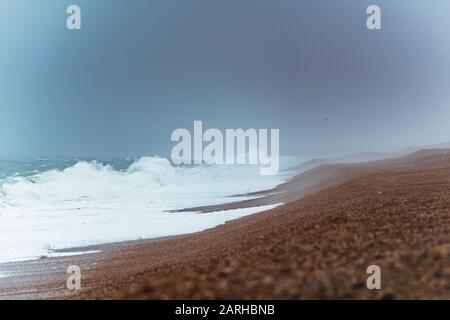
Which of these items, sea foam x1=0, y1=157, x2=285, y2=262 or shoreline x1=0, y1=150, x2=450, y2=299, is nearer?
shoreline x1=0, y1=150, x2=450, y2=299

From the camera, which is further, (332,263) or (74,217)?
(74,217)

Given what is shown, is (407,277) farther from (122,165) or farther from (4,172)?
(122,165)

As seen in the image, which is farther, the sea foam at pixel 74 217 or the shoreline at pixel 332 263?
the sea foam at pixel 74 217

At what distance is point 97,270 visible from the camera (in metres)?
13.2

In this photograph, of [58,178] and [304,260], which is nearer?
[304,260]

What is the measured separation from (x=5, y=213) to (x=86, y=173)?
28573 millimetres

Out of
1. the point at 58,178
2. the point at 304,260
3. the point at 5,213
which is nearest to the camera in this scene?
the point at 304,260
